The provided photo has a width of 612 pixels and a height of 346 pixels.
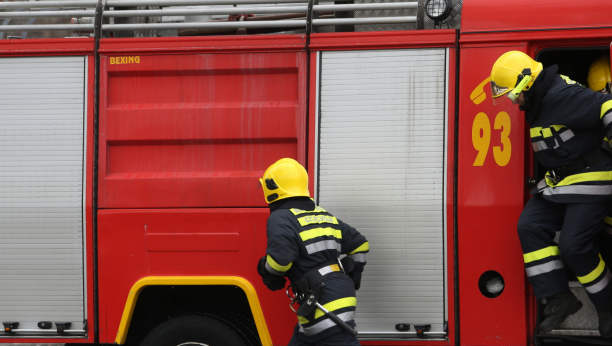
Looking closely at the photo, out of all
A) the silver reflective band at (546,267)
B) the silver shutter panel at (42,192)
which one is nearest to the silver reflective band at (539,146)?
the silver reflective band at (546,267)

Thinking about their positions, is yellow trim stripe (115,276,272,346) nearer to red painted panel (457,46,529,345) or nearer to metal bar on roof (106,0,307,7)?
red painted panel (457,46,529,345)

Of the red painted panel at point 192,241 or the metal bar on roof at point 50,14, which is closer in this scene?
the red painted panel at point 192,241

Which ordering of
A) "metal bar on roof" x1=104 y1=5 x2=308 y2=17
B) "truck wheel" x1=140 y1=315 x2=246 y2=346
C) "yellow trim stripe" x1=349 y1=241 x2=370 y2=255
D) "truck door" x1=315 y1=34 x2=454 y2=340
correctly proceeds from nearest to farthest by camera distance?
"yellow trim stripe" x1=349 y1=241 x2=370 y2=255
"truck door" x1=315 y1=34 x2=454 y2=340
"truck wheel" x1=140 y1=315 x2=246 y2=346
"metal bar on roof" x1=104 y1=5 x2=308 y2=17

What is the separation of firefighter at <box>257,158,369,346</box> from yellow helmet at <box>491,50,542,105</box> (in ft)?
4.09

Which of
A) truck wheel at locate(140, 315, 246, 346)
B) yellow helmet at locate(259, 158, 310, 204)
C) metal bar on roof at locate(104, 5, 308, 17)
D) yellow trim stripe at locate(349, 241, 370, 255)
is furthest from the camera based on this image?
metal bar on roof at locate(104, 5, 308, 17)

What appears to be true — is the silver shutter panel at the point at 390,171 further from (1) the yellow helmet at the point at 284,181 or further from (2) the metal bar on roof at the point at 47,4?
(2) the metal bar on roof at the point at 47,4

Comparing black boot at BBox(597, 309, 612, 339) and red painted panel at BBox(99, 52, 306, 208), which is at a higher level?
red painted panel at BBox(99, 52, 306, 208)

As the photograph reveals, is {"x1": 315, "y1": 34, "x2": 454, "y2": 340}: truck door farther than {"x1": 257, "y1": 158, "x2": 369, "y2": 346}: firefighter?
Yes

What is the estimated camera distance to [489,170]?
333 centimetres

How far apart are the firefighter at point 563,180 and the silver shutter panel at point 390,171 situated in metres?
0.49

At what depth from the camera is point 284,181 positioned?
3129mm

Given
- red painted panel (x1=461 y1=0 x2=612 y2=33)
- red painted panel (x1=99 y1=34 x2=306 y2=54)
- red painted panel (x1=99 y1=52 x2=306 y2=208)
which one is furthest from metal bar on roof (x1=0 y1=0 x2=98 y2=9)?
red painted panel (x1=461 y1=0 x2=612 y2=33)

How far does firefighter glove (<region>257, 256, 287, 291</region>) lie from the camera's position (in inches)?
121

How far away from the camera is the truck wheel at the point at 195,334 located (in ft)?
11.5
